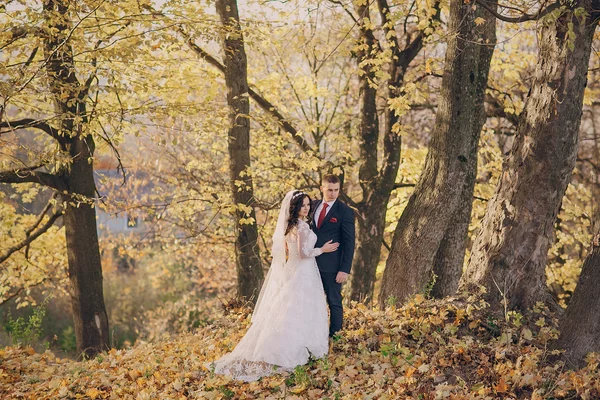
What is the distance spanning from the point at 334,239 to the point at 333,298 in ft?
2.32

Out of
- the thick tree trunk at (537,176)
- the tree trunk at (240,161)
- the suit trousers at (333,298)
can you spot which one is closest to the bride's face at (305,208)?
the suit trousers at (333,298)

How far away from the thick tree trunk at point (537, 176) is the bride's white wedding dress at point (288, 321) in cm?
196

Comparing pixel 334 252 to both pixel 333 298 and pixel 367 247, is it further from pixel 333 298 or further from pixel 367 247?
pixel 367 247

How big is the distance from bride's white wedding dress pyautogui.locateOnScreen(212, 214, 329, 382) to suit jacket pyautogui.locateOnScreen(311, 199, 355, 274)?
17 centimetres

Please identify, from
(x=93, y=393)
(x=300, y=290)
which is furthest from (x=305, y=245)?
(x=93, y=393)

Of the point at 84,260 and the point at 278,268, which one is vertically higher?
the point at 278,268

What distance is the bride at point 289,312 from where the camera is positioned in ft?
22.7

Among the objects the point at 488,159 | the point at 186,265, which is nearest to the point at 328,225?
the point at 488,159

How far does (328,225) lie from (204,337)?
321 cm

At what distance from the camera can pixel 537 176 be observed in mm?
7043

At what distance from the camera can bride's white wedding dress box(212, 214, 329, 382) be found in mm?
6906

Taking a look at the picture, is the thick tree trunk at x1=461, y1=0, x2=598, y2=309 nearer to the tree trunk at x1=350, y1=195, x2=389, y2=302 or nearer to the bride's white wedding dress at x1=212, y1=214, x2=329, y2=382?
the bride's white wedding dress at x1=212, y1=214, x2=329, y2=382

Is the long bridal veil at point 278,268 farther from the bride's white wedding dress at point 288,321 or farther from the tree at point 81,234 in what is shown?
the tree at point 81,234

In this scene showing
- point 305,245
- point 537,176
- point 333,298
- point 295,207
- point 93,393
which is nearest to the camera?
point 93,393
